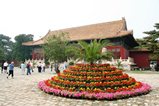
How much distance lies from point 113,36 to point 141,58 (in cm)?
867

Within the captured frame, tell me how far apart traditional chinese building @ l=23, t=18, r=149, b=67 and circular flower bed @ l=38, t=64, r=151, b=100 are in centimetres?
2155

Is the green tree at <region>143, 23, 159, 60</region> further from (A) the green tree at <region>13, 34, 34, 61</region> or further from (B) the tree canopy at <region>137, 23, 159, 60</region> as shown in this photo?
(A) the green tree at <region>13, 34, 34, 61</region>

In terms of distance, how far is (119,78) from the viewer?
456 inches

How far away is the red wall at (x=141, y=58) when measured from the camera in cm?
3925

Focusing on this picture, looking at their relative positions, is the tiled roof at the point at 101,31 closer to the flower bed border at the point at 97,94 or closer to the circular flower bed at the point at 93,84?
the circular flower bed at the point at 93,84

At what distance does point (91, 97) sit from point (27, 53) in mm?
44640

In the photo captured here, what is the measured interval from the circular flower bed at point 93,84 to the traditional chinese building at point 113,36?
848 inches

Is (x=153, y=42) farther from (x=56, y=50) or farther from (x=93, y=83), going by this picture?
(x=93, y=83)

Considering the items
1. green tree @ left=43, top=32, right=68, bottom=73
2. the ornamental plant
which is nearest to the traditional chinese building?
green tree @ left=43, top=32, right=68, bottom=73

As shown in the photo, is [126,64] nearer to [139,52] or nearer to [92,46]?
[139,52]

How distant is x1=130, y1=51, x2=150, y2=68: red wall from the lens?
129 ft

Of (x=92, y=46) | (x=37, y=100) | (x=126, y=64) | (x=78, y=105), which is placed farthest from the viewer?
(x=126, y=64)

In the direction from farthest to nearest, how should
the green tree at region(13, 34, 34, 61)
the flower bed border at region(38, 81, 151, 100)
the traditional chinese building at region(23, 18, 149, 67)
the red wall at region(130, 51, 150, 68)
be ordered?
the green tree at region(13, 34, 34, 61), the red wall at region(130, 51, 150, 68), the traditional chinese building at region(23, 18, 149, 67), the flower bed border at region(38, 81, 151, 100)

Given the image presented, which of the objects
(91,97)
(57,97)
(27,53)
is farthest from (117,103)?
(27,53)
